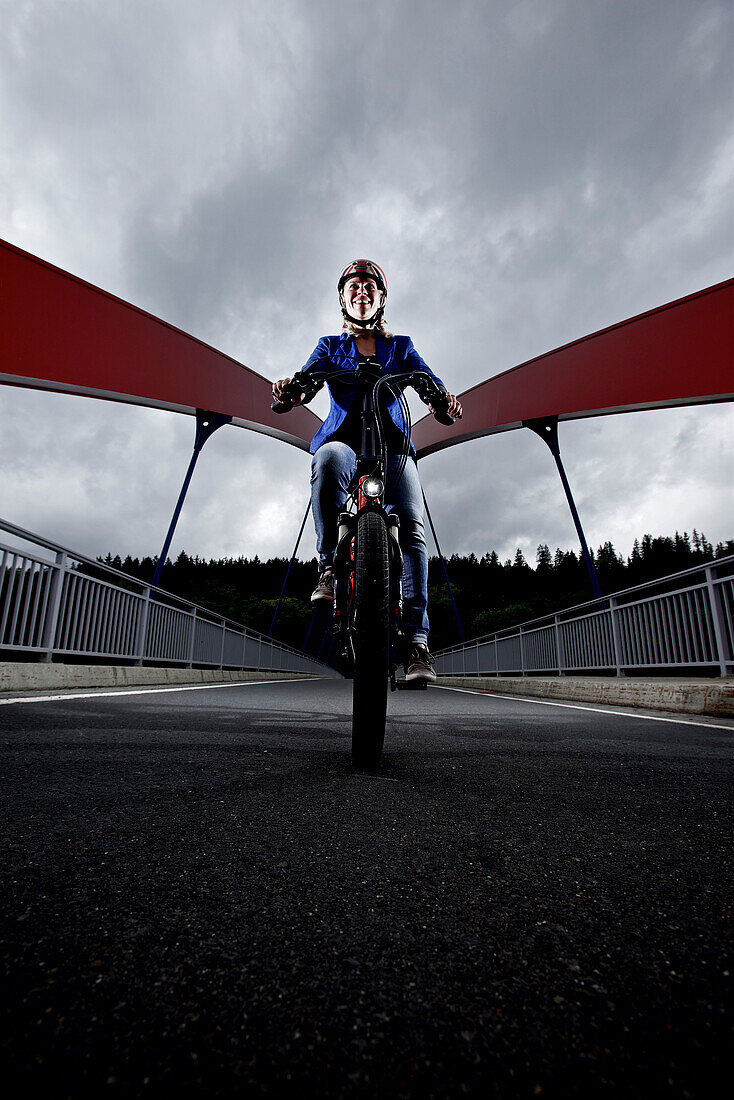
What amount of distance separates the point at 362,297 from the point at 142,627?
6.07 metres

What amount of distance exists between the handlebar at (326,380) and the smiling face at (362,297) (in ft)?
2.02

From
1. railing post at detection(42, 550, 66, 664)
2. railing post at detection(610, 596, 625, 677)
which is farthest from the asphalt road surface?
railing post at detection(610, 596, 625, 677)

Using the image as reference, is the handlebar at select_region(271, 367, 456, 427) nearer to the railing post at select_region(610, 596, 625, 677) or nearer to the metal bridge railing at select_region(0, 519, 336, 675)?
the metal bridge railing at select_region(0, 519, 336, 675)

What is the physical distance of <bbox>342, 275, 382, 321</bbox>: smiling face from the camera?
374cm

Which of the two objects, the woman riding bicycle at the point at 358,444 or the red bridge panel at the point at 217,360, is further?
the red bridge panel at the point at 217,360

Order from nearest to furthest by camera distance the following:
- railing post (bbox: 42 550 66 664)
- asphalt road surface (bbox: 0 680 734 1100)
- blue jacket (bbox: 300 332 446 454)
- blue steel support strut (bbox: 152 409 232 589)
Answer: asphalt road surface (bbox: 0 680 734 1100) → blue jacket (bbox: 300 332 446 454) → railing post (bbox: 42 550 66 664) → blue steel support strut (bbox: 152 409 232 589)

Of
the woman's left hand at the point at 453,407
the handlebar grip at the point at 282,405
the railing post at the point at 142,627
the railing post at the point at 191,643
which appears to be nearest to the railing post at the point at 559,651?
the railing post at the point at 191,643

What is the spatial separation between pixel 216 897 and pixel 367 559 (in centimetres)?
165

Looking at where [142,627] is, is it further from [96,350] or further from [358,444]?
[96,350]

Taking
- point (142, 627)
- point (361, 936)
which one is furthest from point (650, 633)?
point (361, 936)

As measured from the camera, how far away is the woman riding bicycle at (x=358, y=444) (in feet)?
10.8

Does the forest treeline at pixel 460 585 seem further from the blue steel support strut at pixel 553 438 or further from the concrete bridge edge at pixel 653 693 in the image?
the concrete bridge edge at pixel 653 693

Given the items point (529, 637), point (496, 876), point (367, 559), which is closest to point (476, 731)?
point (367, 559)

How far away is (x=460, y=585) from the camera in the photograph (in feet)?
239
